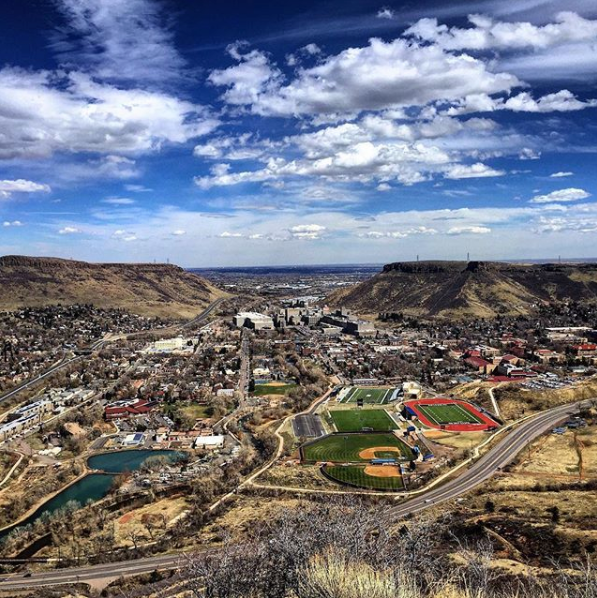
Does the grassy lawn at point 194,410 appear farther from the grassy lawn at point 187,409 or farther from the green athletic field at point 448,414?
the green athletic field at point 448,414

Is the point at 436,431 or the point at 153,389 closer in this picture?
the point at 436,431

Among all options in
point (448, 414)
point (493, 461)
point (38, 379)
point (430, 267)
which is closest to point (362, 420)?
point (448, 414)

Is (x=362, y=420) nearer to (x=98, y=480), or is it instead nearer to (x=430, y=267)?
(x=98, y=480)

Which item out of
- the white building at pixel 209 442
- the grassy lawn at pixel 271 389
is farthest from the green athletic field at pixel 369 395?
the white building at pixel 209 442

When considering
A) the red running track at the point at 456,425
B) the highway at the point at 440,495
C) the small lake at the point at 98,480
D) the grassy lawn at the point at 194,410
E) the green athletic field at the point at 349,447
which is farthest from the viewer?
the grassy lawn at the point at 194,410

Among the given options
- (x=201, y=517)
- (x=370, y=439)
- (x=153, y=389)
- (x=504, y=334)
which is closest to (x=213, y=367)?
(x=153, y=389)

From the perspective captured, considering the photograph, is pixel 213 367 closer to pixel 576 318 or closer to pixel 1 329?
pixel 1 329

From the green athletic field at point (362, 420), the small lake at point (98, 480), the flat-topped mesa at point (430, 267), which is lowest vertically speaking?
the small lake at point (98, 480)
